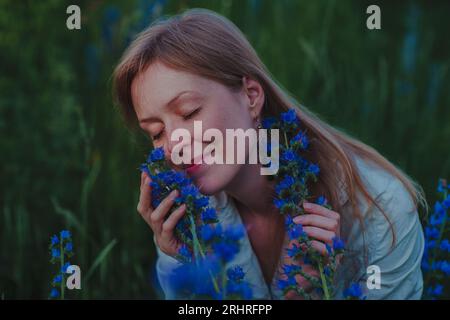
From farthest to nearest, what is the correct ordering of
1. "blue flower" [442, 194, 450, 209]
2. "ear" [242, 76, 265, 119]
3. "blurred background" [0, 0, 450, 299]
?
"blurred background" [0, 0, 450, 299]
"ear" [242, 76, 265, 119]
"blue flower" [442, 194, 450, 209]

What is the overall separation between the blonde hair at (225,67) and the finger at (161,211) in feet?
1.09

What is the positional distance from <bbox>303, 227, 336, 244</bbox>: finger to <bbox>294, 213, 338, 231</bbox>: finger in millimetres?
12

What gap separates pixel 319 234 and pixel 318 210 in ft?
0.19

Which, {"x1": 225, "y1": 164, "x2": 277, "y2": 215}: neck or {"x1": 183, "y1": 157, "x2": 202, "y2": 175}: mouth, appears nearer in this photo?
{"x1": 183, "y1": 157, "x2": 202, "y2": 175}: mouth

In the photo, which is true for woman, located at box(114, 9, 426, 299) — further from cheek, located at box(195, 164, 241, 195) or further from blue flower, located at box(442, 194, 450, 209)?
blue flower, located at box(442, 194, 450, 209)

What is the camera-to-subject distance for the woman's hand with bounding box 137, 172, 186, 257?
1.42 meters

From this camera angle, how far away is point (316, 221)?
151 centimetres

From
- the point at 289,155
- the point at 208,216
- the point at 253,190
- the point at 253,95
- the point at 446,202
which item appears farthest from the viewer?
the point at 253,190

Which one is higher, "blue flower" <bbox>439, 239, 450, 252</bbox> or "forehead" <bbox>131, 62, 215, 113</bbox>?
"forehead" <bbox>131, 62, 215, 113</bbox>

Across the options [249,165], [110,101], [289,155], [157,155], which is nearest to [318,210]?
[289,155]

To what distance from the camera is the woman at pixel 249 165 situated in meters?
1.60

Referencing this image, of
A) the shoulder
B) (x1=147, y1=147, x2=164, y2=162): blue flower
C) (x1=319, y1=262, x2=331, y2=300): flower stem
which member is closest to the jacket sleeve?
the shoulder

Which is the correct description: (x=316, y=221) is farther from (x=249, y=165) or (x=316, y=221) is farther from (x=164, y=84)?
(x=164, y=84)
